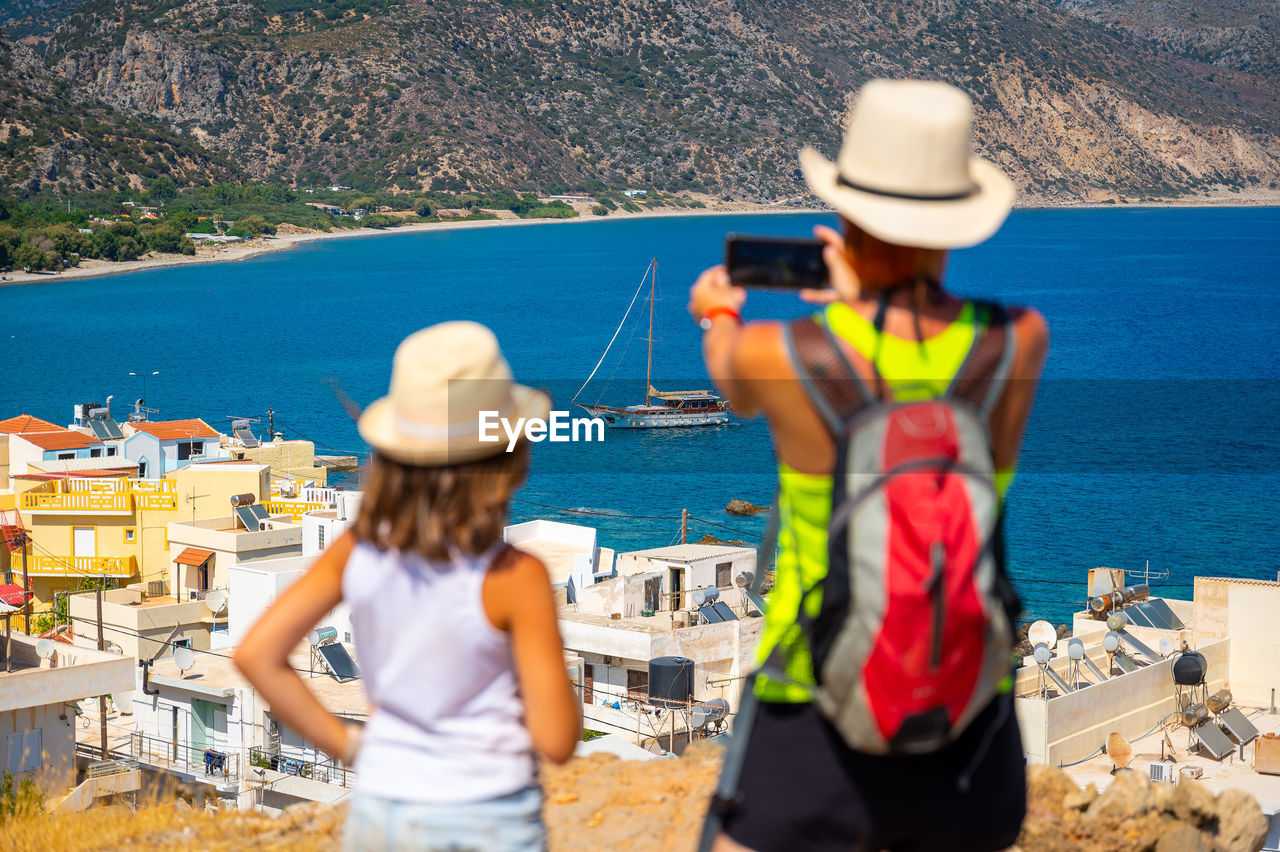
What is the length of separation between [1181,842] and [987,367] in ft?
10.1

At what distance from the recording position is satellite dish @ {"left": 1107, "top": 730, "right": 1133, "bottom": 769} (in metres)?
15.2

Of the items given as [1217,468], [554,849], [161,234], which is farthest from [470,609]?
[161,234]

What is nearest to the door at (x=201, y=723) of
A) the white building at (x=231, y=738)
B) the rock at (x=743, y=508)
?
the white building at (x=231, y=738)

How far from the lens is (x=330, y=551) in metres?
2.30

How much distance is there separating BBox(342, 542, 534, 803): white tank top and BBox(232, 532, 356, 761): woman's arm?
0.06 metres

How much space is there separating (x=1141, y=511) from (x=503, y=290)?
75.6 metres

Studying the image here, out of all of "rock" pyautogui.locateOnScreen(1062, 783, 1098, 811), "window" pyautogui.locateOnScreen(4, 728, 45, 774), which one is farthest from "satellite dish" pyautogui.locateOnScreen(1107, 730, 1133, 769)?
"window" pyautogui.locateOnScreen(4, 728, 45, 774)

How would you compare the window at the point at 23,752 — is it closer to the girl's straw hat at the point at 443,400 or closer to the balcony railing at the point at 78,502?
the balcony railing at the point at 78,502

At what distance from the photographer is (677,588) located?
23297 millimetres

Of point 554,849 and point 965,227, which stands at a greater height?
point 965,227

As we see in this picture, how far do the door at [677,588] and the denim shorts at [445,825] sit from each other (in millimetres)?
20664

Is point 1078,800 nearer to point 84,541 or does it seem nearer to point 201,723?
point 201,723

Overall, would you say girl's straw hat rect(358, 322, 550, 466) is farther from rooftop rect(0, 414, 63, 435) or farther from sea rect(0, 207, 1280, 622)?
rooftop rect(0, 414, 63, 435)

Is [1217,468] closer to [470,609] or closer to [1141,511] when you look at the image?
[1141,511]
